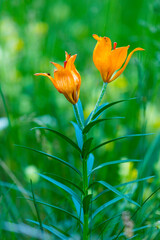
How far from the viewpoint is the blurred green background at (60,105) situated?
1284 mm

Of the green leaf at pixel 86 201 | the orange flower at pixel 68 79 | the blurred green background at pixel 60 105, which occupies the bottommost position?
the green leaf at pixel 86 201

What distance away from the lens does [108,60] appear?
70cm

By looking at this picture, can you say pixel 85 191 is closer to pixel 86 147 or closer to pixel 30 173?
pixel 86 147

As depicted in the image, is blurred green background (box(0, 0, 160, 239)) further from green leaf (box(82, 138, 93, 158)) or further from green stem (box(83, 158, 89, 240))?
green leaf (box(82, 138, 93, 158))

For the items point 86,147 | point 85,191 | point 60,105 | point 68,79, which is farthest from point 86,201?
point 60,105

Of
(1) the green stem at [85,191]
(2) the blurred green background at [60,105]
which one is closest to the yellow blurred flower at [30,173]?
(2) the blurred green background at [60,105]

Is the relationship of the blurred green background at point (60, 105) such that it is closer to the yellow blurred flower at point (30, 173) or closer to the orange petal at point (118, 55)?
the yellow blurred flower at point (30, 173)

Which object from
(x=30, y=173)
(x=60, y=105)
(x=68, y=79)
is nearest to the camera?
(x=68, y=79)

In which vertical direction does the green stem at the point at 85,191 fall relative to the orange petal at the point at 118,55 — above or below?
below

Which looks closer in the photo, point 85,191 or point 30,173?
point 85,191

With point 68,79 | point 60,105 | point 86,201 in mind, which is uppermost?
point 60,105

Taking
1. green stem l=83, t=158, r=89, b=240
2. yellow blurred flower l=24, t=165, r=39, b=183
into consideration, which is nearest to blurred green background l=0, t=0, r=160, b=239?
yellow blurred flower l=24, t=165, r=39, b=183

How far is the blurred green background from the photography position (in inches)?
50.6

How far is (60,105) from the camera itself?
1.95 metres
